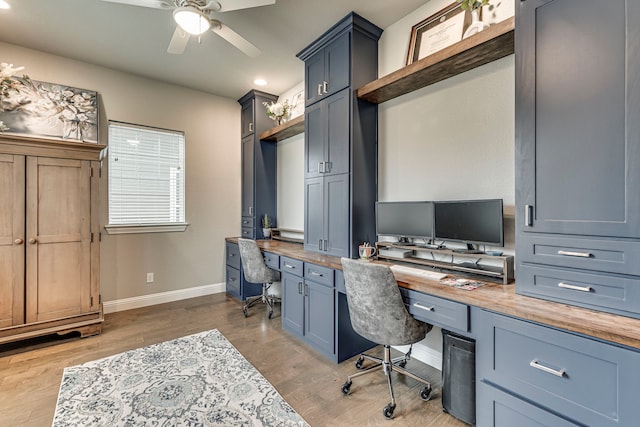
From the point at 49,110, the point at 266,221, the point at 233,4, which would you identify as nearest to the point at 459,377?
the point at 233,4

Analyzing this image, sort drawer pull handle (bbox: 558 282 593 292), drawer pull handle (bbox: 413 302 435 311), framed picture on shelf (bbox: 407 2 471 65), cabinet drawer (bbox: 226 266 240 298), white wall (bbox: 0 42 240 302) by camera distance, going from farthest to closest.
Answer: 1. cabinet drawer (bbox: 226 266 240 298)
2. white wall (bbox: 0 42 240 302)
3. framed picture on shelf (bbox: 407 2 471 65)
4. drawer pull handle (bbox: 413 302 435 311)
5. drawer pull handle (bbox: 558 282 593 292)

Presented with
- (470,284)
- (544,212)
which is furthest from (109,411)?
→ (544,212)

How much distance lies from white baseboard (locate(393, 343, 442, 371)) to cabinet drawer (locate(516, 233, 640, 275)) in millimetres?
1240

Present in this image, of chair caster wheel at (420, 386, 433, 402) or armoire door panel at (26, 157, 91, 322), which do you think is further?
armoire door panel at (26, 157, 91, 322)

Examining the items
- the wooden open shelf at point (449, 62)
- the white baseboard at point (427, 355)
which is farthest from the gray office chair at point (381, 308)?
the wooden open shelf at point (449, 62)

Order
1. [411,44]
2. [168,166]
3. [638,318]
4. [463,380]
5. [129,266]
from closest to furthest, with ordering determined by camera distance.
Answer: [638,318], [463,380], [411,44], [129,266], [168,166]

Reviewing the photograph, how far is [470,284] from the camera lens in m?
1.78

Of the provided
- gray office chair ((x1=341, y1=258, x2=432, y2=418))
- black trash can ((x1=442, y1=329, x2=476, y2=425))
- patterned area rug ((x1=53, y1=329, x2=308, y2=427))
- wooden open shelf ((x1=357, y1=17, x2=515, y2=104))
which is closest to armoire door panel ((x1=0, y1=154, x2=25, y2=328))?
patterned area rug ((x1=53, y1=329, x2=308, y2=427))

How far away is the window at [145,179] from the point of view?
145 inches

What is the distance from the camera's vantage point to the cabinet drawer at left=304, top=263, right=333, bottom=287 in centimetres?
252

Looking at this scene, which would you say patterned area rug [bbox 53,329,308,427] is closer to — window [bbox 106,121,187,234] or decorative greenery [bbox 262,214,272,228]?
window [bbox 106,121,187,234]

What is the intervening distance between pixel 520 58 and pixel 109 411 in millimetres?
3175

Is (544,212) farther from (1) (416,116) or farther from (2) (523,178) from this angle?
(1) (416,116)

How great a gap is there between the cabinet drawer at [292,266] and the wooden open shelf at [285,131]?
1.59m
